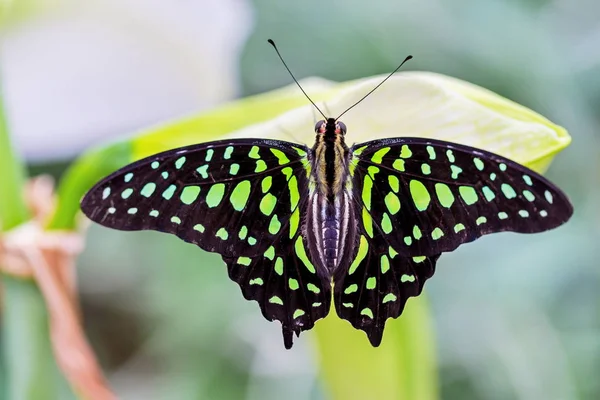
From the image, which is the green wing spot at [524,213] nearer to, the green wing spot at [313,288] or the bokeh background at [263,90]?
the green wing spot at [313,288]

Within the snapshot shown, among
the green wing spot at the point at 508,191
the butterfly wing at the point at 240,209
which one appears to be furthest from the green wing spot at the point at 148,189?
the green wing spot at the point at 508,191

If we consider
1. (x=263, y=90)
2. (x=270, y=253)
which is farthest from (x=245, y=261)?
(x=263, y=90)

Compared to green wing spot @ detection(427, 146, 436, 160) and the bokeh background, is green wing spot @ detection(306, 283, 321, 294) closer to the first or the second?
green wing spot @ detection(427, 146, 436, 160)

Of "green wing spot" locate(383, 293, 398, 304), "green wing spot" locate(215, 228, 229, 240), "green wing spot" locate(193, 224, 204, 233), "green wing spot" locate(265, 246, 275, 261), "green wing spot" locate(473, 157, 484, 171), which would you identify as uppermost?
"green wing spot" locate(473, 157, 484, 171)

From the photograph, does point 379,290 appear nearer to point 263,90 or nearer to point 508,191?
point 508,191

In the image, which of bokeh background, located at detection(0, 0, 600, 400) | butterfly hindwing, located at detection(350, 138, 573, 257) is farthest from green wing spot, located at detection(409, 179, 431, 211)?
bokeh background, located at detection(0, 0, 600, 400)

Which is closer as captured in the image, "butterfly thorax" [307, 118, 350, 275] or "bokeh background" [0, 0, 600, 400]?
"butterfly thorax" [307, 118, 350, 275]

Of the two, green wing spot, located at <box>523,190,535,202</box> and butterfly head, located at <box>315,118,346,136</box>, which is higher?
butterfly head, located at <box>315,118,346,136</box>
